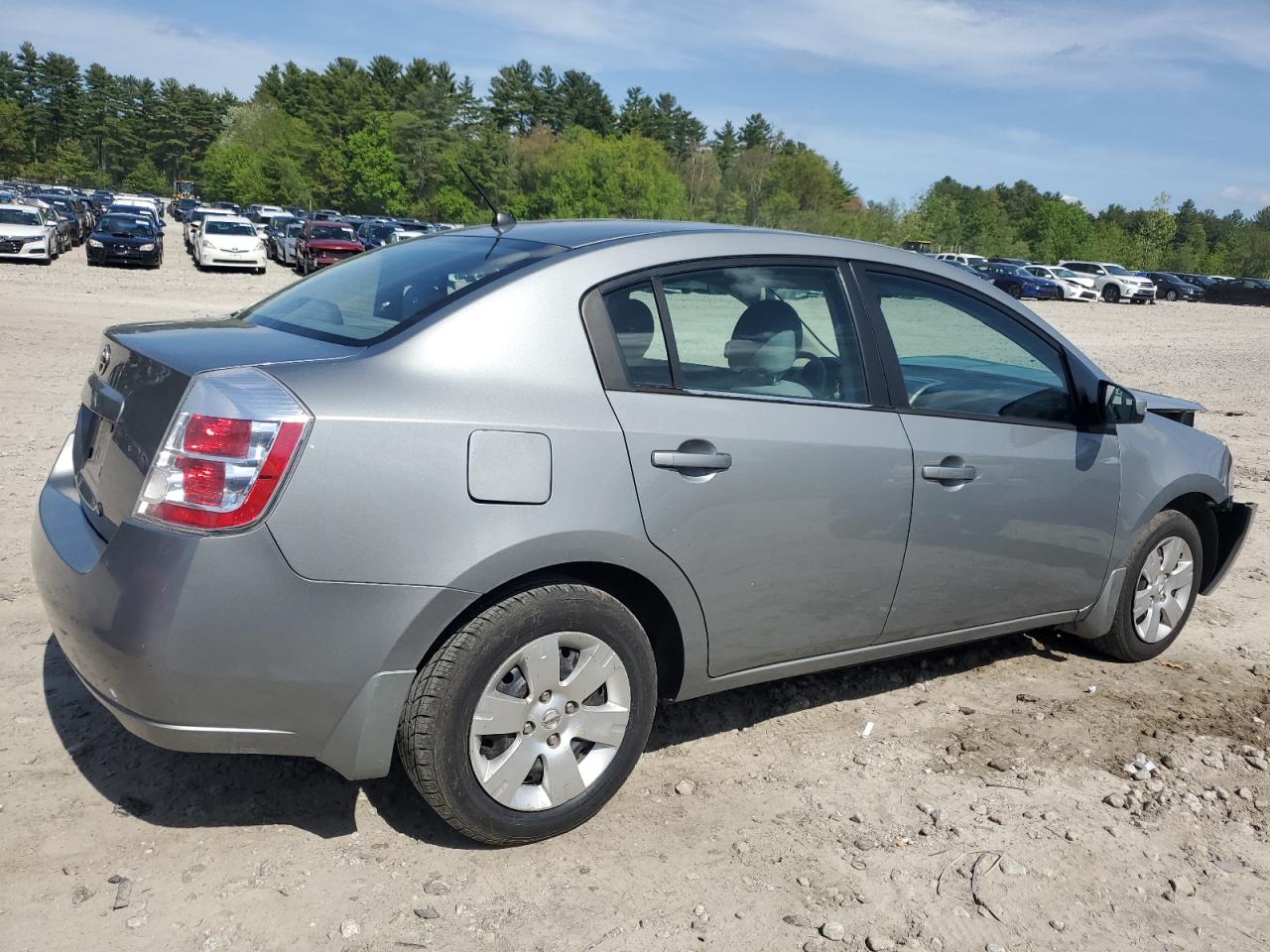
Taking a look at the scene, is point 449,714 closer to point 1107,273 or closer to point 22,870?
point 22,870

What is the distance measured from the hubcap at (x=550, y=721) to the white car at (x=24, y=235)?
29584 mm

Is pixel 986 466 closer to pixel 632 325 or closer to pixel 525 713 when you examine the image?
pixel 632 325

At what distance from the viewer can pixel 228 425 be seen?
2732 mm

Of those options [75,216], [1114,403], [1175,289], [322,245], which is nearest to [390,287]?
[1114,403]

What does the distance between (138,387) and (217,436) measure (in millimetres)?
452

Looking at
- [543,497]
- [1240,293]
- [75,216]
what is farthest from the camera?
[1240,293]

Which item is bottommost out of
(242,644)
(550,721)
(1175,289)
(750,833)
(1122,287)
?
(750,833)

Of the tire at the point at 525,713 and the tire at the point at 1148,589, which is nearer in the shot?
the tire at the point at 525,713

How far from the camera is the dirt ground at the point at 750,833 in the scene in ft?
9.57

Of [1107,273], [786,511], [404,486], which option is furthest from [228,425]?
[1107,273]

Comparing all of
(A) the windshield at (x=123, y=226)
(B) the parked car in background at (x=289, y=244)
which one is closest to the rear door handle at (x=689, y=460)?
(A) the windshield at (x=123, y=226)

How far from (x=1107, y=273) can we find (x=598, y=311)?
57.1m

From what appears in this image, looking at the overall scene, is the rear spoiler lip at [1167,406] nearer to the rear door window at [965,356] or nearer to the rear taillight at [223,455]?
the rear door window at [965,356]

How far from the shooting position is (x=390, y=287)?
140 inches
